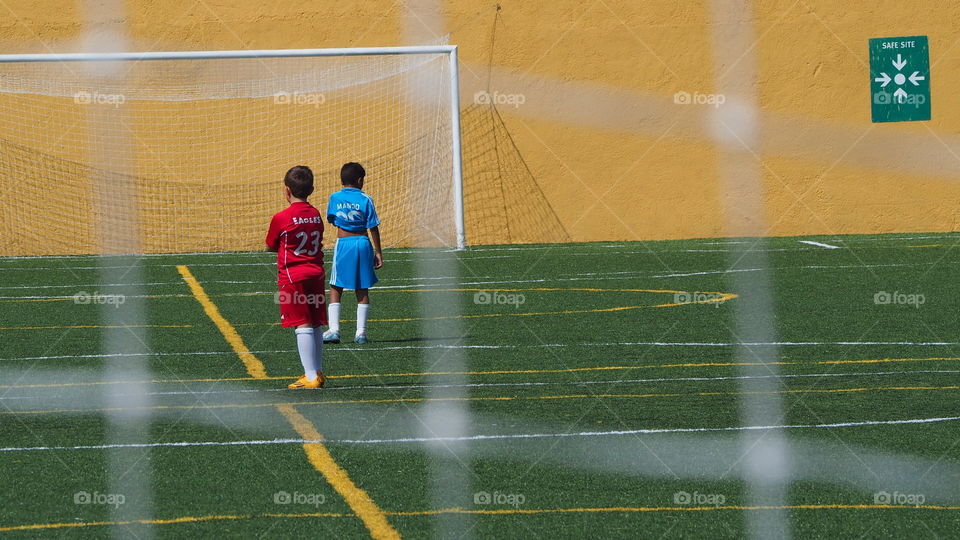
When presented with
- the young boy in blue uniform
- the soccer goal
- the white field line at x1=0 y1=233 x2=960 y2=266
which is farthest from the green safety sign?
the young boy in blue uniform

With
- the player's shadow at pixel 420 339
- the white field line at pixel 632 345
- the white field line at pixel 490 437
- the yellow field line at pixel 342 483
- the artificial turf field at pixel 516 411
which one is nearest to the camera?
the yellow field line at pixel 342 483

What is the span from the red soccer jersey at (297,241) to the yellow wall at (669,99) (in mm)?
11942

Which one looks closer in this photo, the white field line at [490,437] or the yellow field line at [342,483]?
the yellow field line at [342,483]

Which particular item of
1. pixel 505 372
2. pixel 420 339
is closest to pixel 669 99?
pixel 420 339

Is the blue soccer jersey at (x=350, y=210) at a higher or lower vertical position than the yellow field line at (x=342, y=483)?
higher

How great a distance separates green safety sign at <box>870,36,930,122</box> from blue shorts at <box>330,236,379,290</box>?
40.2ft

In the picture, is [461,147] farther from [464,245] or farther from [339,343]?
[339,343]

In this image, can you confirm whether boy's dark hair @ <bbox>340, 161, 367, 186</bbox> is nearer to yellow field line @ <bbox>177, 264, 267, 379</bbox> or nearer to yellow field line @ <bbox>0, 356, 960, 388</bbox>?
yellow field line @ <bbox>177, 264, 267, 379</bbox>

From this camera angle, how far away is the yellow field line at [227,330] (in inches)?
395

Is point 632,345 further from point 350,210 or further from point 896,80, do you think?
point 896,80

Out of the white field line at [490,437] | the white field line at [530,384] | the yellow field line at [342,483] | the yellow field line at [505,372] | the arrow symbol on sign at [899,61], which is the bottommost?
the yellow field line at [342,483]

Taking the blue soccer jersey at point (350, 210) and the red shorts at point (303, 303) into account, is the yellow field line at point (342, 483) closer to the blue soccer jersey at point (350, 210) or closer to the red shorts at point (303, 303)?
the red shorts at point (303, 303)

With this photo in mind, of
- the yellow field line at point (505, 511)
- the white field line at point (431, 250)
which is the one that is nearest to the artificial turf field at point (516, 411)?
the yellow field line at point (505, 511)

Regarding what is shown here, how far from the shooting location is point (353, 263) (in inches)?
444
